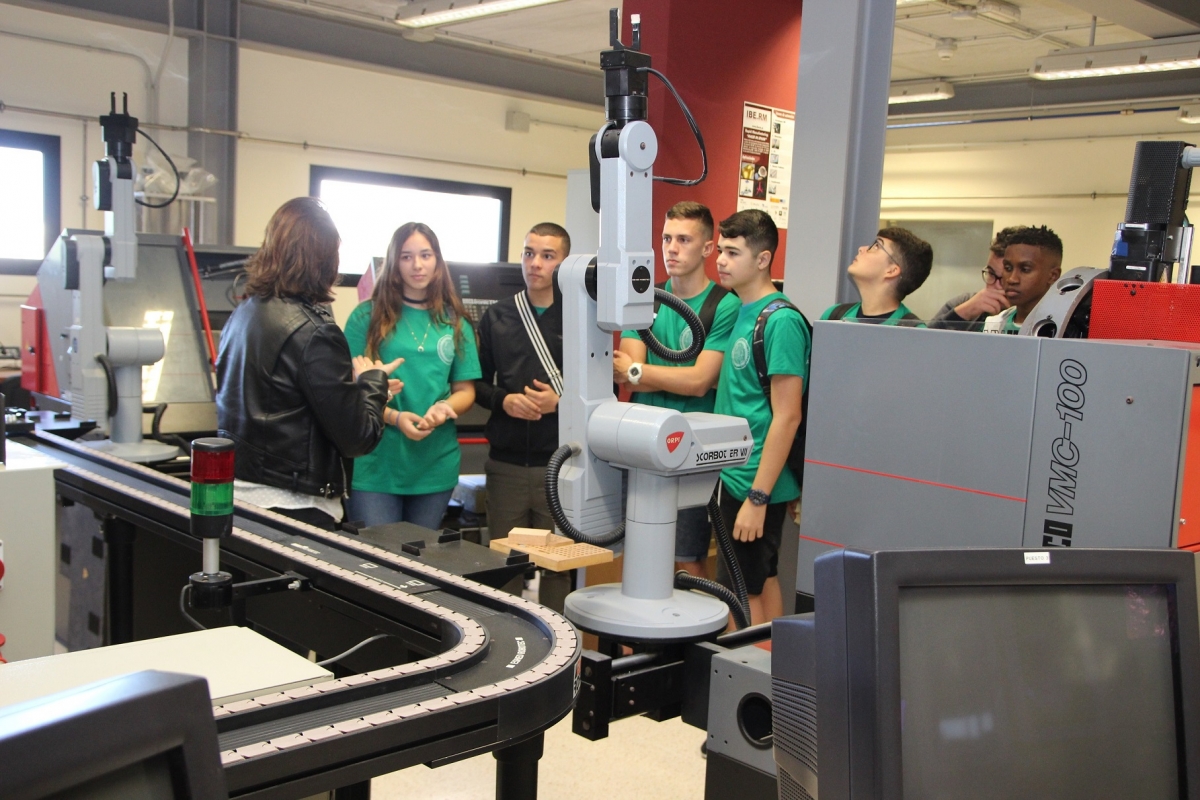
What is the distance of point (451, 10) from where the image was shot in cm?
638

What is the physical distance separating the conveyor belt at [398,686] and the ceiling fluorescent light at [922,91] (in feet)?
22.8

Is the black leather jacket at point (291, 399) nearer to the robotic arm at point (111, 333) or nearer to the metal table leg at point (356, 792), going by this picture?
the robotic arm at point (111, 333)

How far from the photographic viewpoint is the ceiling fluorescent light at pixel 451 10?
5.97 metres

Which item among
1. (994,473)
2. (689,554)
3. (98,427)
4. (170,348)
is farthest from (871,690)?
(170,348)

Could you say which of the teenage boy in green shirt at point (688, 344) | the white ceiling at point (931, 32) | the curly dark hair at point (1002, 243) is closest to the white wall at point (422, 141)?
the white ceiling at point (931, 32)

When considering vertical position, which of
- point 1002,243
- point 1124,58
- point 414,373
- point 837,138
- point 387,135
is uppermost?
point 1124,58

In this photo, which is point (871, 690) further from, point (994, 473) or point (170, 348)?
point (170, 348)

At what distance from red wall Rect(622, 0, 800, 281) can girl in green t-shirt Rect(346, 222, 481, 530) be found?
1047mm

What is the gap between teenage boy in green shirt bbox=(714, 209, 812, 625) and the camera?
2.70 m

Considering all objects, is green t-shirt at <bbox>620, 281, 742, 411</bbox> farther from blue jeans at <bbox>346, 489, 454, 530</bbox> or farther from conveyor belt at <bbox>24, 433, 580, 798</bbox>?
conveyor belt at <bbox>24, 433, 580, 798</bbox>

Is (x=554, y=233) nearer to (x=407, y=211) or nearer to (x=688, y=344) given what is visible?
(x=688, y=344)

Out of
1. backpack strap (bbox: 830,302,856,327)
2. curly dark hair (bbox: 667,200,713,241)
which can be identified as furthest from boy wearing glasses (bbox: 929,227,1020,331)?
curly dark hair (bbox: 667,200,713,241)

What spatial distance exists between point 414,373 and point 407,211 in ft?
18.1

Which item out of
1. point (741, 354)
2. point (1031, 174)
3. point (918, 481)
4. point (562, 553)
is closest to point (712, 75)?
point (741, 354)
